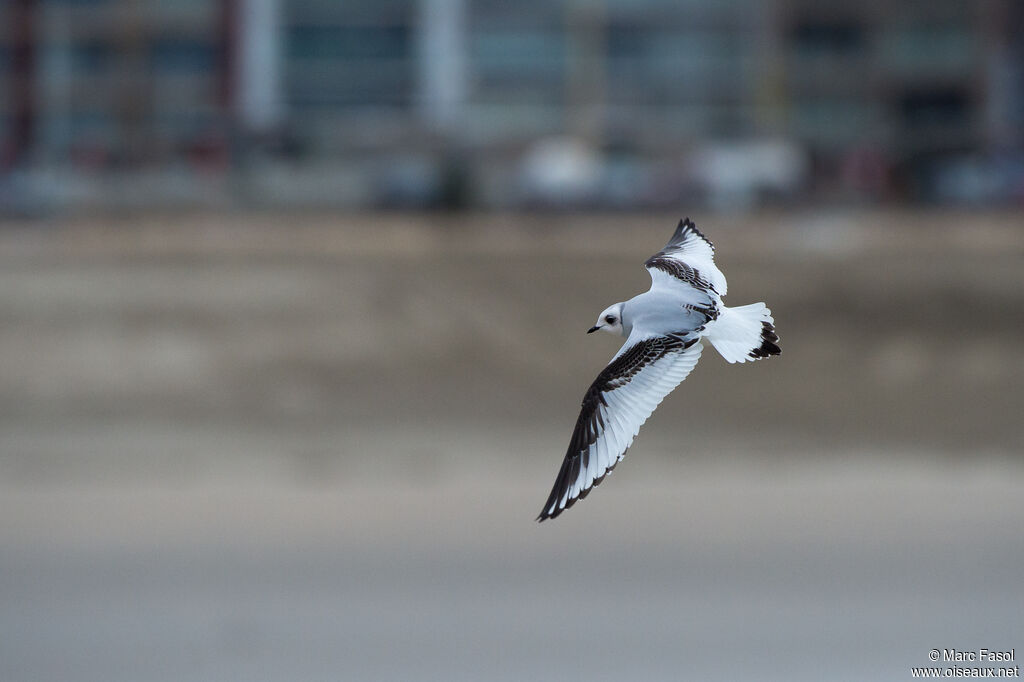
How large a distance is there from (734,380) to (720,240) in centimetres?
722

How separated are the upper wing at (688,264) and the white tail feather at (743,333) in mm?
Answer: 66

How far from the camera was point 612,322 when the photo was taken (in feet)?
7.56

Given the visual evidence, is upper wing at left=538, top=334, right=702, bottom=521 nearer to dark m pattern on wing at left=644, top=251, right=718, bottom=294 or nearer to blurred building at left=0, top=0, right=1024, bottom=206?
dark m pattern on wing at left=644, top=251, right=718, bottom=294

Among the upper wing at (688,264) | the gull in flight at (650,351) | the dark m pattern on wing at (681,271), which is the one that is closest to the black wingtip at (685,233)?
the upper wing at (688,264)

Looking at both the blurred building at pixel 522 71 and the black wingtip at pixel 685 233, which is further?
the blurred building at pixel 522 71

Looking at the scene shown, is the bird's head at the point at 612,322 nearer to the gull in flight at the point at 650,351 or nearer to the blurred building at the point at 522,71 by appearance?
the gull in flight at the point at 650,351

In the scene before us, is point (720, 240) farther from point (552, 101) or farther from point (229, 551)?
point (552, 101)

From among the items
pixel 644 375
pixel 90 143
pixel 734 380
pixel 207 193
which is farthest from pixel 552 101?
pixel 644 375

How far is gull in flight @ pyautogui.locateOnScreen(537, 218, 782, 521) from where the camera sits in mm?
2240

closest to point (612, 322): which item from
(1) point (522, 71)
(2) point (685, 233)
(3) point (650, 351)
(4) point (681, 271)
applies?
(3) point (650, 351)

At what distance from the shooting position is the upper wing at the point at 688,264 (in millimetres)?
2485

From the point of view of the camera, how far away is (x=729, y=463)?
715 inches

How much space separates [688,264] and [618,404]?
0.35 m

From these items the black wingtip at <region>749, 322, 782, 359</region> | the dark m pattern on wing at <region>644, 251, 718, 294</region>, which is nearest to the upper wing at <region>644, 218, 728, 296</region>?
the dark m pattern on wing at <region>644, 251, 718, 294</region>
